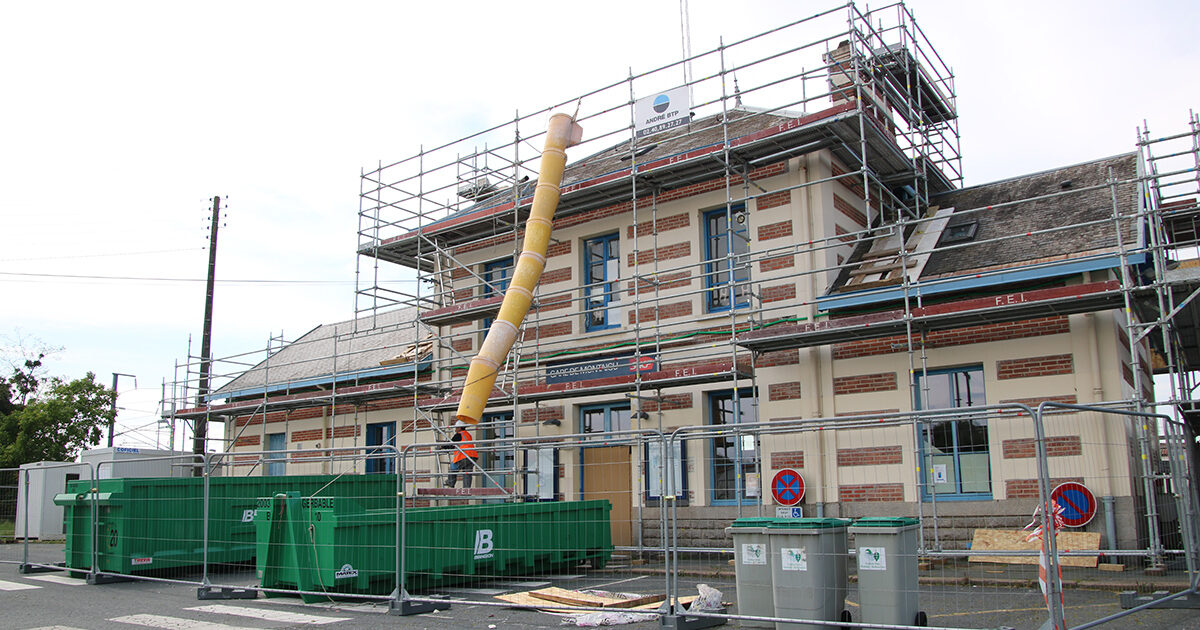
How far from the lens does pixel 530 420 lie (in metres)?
18.6

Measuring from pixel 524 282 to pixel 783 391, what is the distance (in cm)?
521

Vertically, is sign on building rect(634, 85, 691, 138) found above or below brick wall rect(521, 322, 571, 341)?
above

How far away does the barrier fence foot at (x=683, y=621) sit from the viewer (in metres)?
8.41

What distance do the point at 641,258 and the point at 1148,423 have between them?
8.85 metres

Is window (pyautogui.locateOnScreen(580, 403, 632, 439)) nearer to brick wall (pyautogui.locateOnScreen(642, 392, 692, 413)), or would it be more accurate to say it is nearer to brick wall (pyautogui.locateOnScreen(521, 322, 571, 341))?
brick wall (pyautogui.locateOnScreen(642, 392, 692, 413))

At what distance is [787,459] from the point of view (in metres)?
15.0

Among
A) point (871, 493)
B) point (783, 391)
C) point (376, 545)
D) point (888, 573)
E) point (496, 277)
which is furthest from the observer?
point (496, 277)

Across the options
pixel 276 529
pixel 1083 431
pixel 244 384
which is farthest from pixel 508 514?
pixel 244 384

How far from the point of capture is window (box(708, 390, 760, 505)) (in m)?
14.8

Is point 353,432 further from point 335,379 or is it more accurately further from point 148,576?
point 148,576

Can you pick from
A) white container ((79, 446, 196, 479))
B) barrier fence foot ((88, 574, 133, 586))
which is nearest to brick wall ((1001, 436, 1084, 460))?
barrier fence foot ((88, 574, 133, 586))

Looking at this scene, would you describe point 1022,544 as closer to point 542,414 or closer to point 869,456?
point 869,456

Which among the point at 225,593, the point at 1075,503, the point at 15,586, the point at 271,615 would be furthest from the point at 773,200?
the point at 15,586

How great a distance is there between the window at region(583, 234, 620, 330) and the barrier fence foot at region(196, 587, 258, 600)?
8.10m
